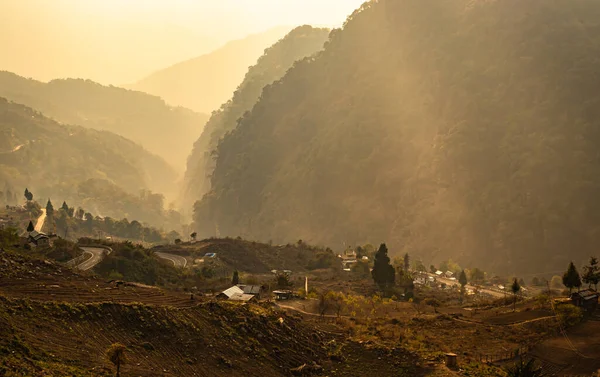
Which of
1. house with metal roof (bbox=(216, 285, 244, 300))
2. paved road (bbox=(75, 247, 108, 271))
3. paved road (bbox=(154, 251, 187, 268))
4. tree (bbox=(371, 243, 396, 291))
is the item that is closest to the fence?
house with metal roof (bbox=(216, 285, 244, 300))

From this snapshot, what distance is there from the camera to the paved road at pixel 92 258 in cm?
6912

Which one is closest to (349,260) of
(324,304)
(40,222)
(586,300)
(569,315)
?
(324,304)

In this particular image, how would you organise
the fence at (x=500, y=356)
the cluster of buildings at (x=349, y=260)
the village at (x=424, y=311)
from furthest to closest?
1. the cluster of buildings at (x=349, y=260)
2. the village at (x=424, y=311)
3. the fence at (x=500, y=356)

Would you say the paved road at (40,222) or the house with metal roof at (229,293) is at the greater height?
the paved road at (40,222)

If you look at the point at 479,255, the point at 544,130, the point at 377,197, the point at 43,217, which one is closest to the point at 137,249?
the point at 43,217

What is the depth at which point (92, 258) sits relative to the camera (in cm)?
7581

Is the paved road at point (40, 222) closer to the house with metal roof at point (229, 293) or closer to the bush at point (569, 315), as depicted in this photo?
the house with metal roof at point (229, 293)

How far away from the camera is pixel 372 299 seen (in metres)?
71.9

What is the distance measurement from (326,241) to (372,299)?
121069 mm

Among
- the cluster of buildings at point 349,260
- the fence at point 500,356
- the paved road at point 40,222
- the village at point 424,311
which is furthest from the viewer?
the paved road at point 40,222

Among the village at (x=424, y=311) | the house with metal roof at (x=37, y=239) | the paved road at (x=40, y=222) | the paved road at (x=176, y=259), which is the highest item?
the paved road at (x=40, y=222)

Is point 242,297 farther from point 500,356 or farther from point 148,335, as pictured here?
point 500,356

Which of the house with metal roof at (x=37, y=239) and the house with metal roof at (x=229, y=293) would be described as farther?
the house with metal roof at (x=37, y=239)

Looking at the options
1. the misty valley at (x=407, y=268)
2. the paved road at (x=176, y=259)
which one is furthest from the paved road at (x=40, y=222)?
the paved road at (x=176, y=259)
